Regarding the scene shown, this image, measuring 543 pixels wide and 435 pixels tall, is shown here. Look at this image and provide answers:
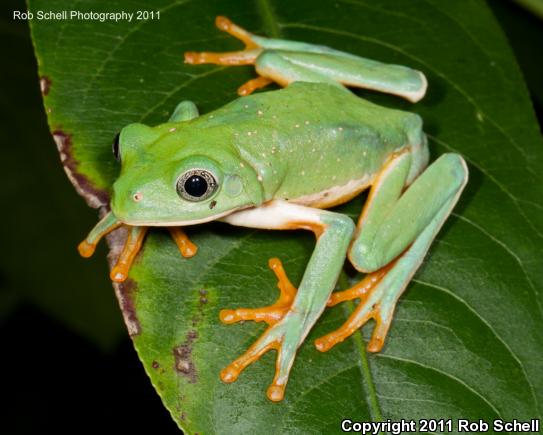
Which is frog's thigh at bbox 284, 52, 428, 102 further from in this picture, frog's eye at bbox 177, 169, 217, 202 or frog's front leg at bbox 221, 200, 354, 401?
frog's eye at bbox 177, 169, 217, 202

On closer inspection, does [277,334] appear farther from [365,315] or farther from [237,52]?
[237,52]

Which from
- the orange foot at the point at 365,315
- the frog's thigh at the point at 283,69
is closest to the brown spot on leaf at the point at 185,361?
the orange foot at the point at 365,315

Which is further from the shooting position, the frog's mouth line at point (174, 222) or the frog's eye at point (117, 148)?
the frog's eye at point (117, 148)

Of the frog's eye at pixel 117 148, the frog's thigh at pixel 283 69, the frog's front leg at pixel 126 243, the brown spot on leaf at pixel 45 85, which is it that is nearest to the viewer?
the frog's front leg at pixel 126 243

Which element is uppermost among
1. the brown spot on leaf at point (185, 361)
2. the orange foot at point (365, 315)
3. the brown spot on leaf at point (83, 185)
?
the brown spot on leaf at point (83, 185)

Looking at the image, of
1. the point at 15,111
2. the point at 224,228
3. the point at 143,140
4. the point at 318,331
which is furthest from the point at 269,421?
the point at 15,111

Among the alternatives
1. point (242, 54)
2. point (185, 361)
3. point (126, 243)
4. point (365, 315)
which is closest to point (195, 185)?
point (126, 243)
